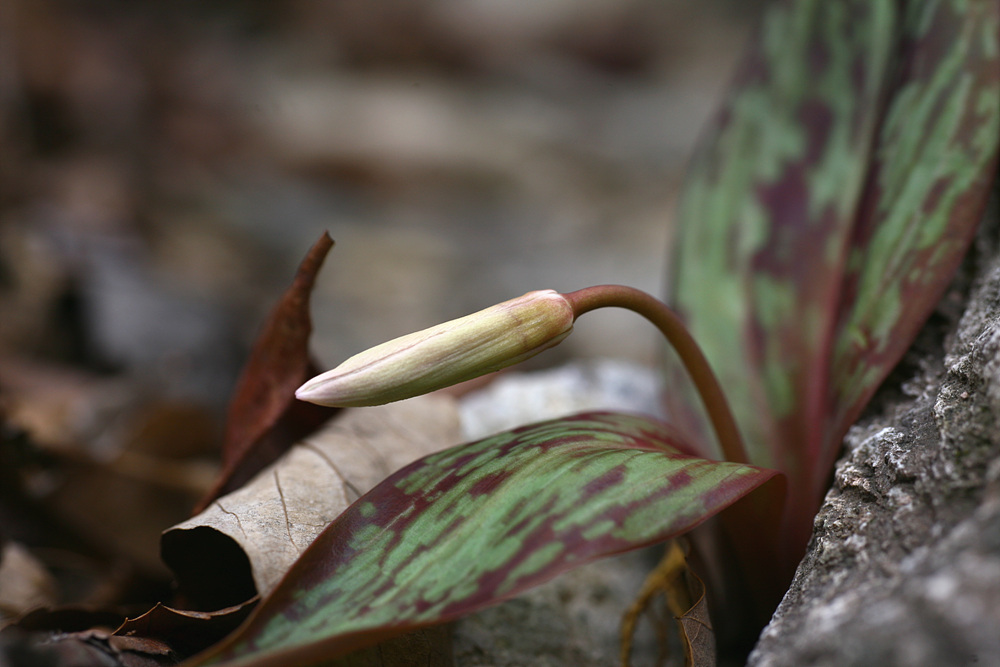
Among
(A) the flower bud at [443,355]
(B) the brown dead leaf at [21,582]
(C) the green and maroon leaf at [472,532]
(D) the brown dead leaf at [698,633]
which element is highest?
(A) the flower bud at [443,355]

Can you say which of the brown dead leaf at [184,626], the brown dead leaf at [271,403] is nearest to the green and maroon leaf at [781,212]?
the brown dead leaf at [271,403]

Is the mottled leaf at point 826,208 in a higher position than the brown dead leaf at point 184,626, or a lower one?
higher

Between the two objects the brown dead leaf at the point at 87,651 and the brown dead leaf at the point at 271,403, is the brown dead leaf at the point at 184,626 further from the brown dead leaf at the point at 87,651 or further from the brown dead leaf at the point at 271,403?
the brown dead leaf at the point at 271,403

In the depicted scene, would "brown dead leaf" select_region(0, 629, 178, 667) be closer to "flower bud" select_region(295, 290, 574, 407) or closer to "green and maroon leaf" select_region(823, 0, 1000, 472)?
"flower bud" select_region(295, 290, 574, 407)

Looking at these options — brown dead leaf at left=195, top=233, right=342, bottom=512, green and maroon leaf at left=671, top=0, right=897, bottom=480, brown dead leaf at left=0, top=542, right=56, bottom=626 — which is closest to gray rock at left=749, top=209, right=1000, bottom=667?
green and maroon leaf at left=671, top=0, right=897, bottom=480

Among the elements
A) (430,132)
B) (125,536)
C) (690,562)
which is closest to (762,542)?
(690,562)

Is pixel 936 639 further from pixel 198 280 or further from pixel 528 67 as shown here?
pixel 528 67

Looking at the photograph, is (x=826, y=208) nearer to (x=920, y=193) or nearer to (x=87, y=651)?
(x=920, y=193)

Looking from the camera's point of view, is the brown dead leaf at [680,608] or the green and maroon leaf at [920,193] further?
the green and maroon leaf at [920,193]
